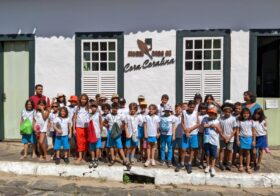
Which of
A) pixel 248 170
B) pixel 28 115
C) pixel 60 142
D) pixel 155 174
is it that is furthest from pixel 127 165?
pixel 28 115

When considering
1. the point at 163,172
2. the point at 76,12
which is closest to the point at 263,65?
the point at 163,172

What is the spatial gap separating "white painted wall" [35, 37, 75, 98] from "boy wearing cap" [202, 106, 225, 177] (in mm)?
3476

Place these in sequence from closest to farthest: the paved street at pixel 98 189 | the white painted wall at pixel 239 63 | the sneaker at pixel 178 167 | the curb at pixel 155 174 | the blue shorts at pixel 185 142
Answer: the paved street at pixel 98 189, the curb at pixel 155 174, the sneaker at pixel 178 167, the blue shorts at pixel 185 142, the white painted wall at pixel 239 63

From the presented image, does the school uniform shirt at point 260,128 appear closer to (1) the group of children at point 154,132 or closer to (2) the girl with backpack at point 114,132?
(1) the group of children at point 154,132

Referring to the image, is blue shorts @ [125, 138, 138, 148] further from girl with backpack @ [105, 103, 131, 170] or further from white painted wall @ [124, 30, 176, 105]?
white painted wall @ [124, 30, 176, 105]

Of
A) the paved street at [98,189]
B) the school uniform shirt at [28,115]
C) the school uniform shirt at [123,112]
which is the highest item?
the school uniform shirt at [123,112]

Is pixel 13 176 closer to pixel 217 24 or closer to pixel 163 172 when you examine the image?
pixel 163 172

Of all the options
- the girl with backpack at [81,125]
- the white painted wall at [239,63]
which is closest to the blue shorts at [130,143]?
the girl with backpack at [81,125]

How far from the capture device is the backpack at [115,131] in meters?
5.93

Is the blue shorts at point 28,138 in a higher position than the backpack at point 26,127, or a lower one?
lower

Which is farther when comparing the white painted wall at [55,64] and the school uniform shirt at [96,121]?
the white painted wall at [55,64]

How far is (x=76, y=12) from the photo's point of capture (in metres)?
7.56

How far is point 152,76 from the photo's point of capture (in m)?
7.33

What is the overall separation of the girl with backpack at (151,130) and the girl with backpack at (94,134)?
0.88 m
